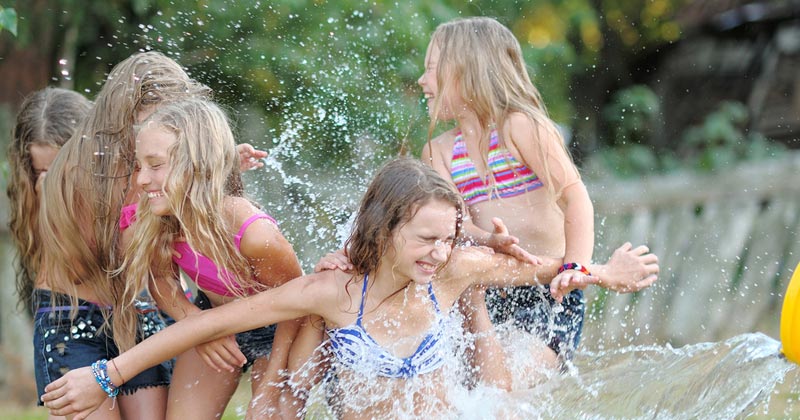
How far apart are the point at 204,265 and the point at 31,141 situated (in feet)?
3.31

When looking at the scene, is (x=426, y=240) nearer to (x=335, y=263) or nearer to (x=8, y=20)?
(x=335, y=263)

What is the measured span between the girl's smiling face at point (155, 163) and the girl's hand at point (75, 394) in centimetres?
53

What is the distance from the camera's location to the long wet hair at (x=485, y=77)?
134 inches

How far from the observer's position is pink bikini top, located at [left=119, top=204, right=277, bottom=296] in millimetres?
3014

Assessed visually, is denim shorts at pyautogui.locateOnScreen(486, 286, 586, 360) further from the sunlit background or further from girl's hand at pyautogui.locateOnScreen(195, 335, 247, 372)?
girl's hand at pyautogui.locateOnScreen(195, 335, 247, 372)

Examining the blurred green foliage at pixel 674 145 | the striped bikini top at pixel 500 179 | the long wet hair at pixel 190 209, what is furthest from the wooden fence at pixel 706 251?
the long wet hair at pixel 190 209

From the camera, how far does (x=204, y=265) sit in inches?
121

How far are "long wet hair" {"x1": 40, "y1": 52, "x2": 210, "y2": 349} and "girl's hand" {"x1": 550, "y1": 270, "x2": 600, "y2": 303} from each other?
50.6 inches

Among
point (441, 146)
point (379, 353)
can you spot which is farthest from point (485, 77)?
point (379, 353)

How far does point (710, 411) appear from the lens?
10.8 feet

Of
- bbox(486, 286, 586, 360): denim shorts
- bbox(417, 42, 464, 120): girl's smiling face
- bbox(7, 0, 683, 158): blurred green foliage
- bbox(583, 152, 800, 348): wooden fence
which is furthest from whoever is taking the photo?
bbox(583, 152, 800, 348): wooden fence

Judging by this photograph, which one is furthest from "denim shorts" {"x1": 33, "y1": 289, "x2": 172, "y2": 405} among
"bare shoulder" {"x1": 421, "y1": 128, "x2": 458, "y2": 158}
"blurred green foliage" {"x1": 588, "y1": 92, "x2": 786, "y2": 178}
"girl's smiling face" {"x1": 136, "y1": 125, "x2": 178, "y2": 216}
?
"blurred green foliage" {"x1": 588, "y1": 92, "x2": 786, "y2": 178}

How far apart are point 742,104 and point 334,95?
169 inches

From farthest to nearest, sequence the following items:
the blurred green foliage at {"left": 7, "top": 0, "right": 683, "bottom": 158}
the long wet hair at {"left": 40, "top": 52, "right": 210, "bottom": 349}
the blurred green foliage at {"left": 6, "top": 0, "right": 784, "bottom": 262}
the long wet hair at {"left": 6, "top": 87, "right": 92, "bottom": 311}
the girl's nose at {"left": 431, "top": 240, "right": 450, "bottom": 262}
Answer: the blurred green foliage at {"left": 7, "top": 0, "right": 683, "bottom": 158} → the blurred green foliage at {"left": 6, "top": 0, "right": 784, "bottom": 262} → the long wet hair at {"left": 6, "top": 87, "right": 92, "bottom": 311} → the long wet hair at {"left": 40, "top": 52, "right": 210, "bottom": 349} → the girl's nose at {"left": 431, "top": 240, "right": 450, "bottom": 262}
